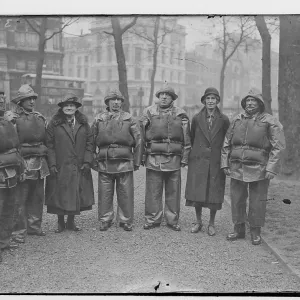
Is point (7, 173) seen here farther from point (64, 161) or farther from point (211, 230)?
point (211, 230)

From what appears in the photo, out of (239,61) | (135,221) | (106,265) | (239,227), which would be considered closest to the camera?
(106,265)

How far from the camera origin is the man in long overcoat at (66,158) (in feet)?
19.6

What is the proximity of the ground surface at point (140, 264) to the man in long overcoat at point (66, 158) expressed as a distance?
48 cm

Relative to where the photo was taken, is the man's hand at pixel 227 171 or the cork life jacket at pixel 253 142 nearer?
the cork life jacket at pixel 253 142

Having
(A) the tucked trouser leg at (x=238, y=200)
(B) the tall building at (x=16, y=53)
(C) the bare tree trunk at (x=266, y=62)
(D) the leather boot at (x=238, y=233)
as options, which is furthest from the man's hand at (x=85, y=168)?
(B) the tall building at (x=16, y=53)

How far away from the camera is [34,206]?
5.97m

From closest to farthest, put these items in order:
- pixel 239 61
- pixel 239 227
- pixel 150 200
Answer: pixel 239 227 → pixel 150 200 → pixel 239 61

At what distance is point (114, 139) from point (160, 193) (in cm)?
109

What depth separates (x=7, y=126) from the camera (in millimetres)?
5035

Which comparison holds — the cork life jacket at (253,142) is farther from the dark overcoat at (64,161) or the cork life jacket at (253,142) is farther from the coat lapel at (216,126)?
the dark overcoat at (64,161)

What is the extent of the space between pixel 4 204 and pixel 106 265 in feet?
4.77

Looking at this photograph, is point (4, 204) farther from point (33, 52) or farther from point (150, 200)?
point (33, 52)
